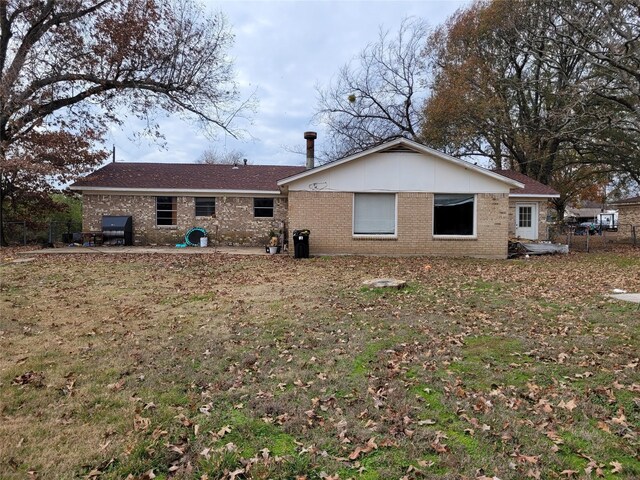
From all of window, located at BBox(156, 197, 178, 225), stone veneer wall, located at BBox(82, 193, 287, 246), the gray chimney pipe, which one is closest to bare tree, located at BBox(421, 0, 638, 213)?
the gray chimney pipe

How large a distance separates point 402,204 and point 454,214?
2.07m

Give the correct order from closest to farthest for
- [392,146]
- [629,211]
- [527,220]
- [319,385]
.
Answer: [319,385]
[392,146]
[527,220]
[629,211]

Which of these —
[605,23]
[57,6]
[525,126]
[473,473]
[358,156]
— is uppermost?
[57,6]

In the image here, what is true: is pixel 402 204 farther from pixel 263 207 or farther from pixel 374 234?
pixel 263 207

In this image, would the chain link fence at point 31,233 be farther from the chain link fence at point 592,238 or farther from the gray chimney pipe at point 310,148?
the chain link fence at point 592,238

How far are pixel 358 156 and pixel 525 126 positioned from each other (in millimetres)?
12780

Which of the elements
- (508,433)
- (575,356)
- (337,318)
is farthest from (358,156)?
(508,433)

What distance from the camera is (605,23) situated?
53.2 ft

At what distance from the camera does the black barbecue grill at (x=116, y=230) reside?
A: 1866cm

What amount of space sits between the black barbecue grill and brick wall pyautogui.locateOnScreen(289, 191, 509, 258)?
834 centimetres

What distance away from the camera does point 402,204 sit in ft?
50.3

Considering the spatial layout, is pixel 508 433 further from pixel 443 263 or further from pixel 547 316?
pixel 443 263

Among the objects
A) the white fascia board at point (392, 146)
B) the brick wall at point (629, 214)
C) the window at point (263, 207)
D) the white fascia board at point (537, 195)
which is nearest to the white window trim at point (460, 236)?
the white fascia board at point (392, 146)

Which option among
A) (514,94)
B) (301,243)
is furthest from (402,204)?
(514,94)
